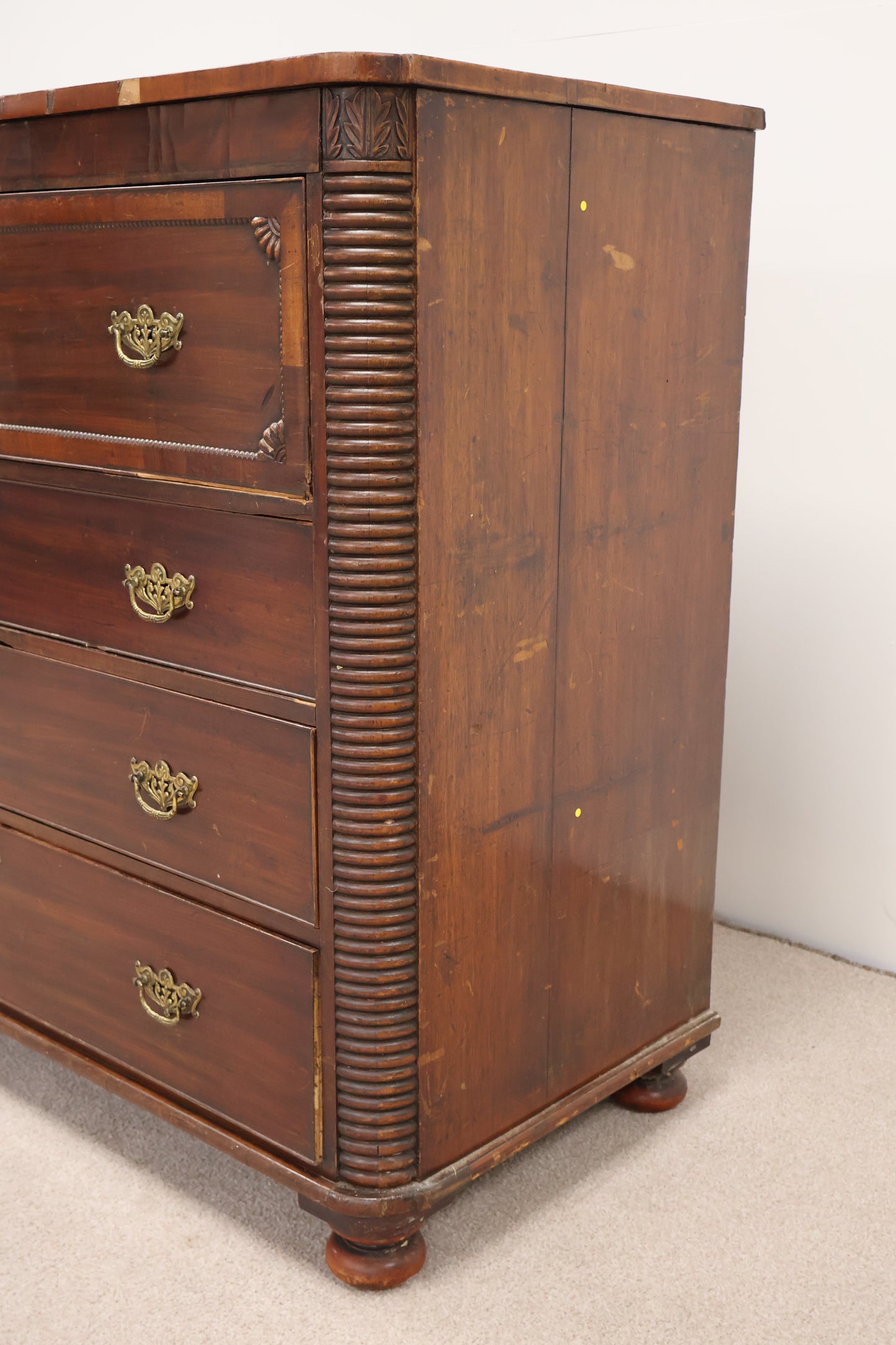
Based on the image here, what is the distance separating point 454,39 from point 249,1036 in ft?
5.13

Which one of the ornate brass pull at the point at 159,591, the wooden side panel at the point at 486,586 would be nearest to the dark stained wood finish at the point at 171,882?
the wooden side panel at the point at 486,586

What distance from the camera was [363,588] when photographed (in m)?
1.21

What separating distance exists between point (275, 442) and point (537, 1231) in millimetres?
898

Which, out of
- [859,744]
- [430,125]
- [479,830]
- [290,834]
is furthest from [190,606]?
[859,744]

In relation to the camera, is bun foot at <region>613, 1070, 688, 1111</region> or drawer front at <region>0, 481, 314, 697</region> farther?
bun foot at <region>613, 1070, 688, 1111</region>

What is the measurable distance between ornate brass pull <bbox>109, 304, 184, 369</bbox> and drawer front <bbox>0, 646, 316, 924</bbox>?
13.2 inches

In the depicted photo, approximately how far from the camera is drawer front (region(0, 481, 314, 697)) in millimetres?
1266

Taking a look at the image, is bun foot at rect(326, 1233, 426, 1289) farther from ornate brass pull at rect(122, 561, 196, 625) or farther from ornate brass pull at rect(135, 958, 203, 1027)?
ornate brass pull at rect(122, 561, 196, 625)

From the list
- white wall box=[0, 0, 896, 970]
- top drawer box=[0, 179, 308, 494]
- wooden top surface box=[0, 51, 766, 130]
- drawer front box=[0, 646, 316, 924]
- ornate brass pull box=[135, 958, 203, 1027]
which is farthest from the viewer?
white wall box=[0, 0, 896, 970]

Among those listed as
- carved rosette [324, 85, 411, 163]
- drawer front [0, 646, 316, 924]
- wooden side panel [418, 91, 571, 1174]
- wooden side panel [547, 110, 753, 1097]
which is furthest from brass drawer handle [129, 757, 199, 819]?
carved rosette [324, 85, 411, 163]

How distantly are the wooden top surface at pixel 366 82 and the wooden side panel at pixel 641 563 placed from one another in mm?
20

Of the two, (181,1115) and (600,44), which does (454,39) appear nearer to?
(600,44)

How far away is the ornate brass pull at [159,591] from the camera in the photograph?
4.43 ft

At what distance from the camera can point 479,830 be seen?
1.35 m
